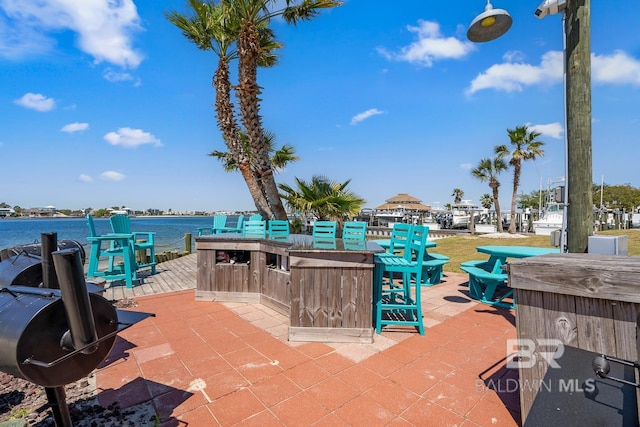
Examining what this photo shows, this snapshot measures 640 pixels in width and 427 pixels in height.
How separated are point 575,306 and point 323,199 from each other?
6828mm

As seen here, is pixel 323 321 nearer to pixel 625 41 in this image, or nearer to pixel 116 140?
pixel 625 41

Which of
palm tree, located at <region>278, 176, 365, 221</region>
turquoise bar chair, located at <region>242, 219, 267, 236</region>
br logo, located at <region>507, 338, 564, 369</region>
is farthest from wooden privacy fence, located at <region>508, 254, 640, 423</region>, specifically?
palm tree, located at <region>278, 176, 365, 221</region>

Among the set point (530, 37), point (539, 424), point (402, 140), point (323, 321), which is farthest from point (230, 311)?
point (402, 140)

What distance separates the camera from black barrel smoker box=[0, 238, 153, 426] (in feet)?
4.12

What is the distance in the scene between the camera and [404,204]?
35.2 meters

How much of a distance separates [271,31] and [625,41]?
8291 mm

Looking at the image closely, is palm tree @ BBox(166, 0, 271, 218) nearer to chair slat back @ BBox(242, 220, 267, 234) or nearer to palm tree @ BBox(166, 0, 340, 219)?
palm tree @ BBox(166, 0, 340, 219)

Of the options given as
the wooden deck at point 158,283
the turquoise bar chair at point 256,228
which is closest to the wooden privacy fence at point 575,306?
the turquoise bar chair at point 256,228

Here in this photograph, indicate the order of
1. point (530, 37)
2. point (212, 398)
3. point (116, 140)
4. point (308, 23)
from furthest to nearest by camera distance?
point (116, 140), point (308, 23), point (530, 37), point (212, 398)

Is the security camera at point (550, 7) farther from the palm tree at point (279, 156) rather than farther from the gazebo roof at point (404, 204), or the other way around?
the gazebo roof at point (404, 204)

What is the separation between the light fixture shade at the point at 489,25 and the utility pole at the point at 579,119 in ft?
1.94

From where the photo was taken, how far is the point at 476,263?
17.8 ft

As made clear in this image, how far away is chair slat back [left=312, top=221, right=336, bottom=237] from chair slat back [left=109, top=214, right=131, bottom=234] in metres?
4.24

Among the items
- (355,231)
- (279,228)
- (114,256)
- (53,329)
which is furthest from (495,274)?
(114,256)
